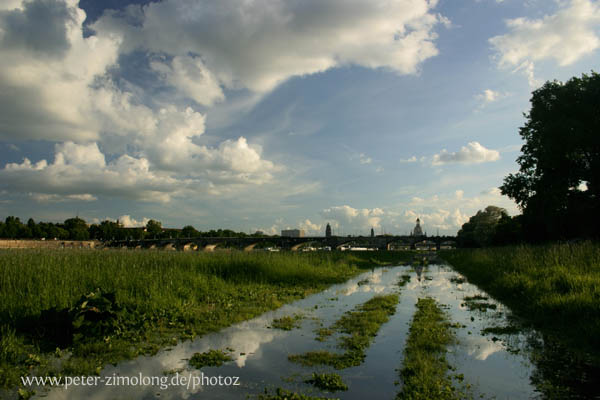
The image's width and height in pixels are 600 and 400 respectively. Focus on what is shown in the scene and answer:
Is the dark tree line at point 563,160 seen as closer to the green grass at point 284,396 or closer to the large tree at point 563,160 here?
the large tree at point 563,160

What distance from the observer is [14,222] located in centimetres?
16800

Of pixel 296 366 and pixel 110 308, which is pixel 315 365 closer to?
pixel 296 366

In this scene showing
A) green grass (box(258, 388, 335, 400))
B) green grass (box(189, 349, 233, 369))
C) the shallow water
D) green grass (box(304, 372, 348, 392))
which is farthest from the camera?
green grass (box(189, 349, 233, 369))

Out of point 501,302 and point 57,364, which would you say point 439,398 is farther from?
point 501,302

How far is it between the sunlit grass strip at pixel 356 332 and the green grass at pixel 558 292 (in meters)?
4.80

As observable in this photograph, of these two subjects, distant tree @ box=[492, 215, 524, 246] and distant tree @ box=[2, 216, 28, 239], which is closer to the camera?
distant tree @ box=[492, 215, 524, 246]

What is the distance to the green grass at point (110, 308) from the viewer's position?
806cm

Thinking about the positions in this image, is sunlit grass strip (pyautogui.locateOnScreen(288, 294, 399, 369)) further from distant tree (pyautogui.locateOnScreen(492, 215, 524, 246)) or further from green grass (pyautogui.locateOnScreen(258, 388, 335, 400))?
distant tree (pyautogui.locateOnScreen(492, 215, 524, 246))

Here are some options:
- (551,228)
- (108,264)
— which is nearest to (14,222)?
(108,264)

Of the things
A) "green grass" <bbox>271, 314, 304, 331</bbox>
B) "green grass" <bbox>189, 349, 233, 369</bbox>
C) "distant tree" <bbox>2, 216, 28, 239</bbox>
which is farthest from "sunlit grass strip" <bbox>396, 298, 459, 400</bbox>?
"distant tree" <bbox>2, 216, 28, 239</bbox>

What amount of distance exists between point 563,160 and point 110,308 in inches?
1588

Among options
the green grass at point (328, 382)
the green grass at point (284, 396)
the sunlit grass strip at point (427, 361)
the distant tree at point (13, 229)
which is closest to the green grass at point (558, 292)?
the sunlit grass strip at point (427, 361)

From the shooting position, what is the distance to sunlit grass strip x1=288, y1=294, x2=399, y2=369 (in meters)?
8.12

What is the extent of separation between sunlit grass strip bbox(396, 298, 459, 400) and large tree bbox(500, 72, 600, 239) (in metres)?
29.9
